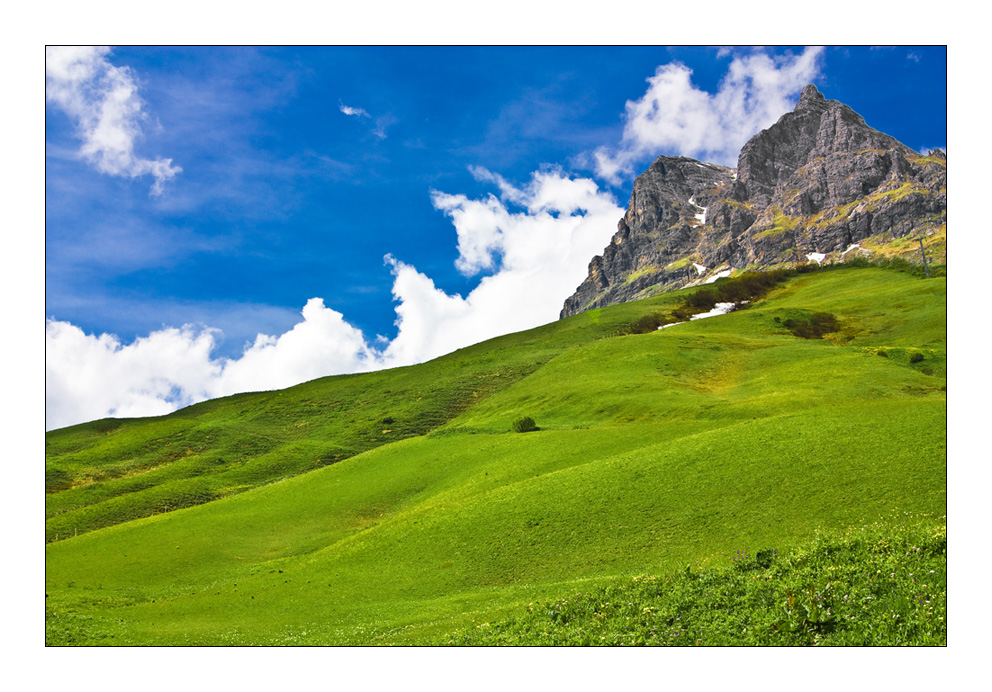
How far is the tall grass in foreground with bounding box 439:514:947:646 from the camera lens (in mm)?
14781

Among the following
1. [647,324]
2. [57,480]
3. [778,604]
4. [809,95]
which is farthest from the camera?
[647,324]

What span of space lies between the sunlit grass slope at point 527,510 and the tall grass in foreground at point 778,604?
103 inches

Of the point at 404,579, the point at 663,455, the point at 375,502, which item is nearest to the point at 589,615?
the point at 404,579

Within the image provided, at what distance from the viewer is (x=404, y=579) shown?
2817 centimetres

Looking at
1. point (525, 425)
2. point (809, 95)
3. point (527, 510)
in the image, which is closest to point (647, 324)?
point (525, 425)

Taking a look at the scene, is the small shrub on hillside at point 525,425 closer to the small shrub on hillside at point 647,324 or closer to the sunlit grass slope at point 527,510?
the sunlit grass slope at point 527,510

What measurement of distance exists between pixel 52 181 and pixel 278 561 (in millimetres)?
23272

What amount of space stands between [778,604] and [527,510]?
56.4ft

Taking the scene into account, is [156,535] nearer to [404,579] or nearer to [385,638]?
[404,579]

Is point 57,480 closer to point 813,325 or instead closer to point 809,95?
point 809,95

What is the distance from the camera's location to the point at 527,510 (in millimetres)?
31938

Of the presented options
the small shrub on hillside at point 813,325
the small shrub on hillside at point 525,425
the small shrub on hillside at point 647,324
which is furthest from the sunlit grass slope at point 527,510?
the small shrub on hillside at point 647,324

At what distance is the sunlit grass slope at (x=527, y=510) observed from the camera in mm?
24062

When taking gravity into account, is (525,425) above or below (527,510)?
above
